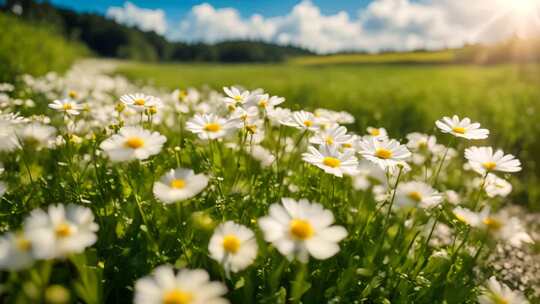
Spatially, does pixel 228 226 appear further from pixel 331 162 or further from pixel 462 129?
pixel 462 129

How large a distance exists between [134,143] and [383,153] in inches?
34.3

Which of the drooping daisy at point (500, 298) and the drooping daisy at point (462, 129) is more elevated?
the drooping daisy at point (462, 129)

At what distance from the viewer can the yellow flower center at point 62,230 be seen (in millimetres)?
927

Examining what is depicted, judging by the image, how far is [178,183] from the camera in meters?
1.13

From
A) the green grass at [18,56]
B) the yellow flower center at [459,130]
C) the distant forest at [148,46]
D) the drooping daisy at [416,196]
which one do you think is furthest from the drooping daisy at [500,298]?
the distant forest at [148,46]

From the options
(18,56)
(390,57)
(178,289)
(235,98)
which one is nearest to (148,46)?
(390,57)

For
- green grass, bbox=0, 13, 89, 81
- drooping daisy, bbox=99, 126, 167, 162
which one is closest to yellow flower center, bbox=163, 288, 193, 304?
drooping daisy, bbox=99, 126, 167, 162

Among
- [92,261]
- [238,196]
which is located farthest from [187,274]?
[238,196]

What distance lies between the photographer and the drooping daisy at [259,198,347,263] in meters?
0.96

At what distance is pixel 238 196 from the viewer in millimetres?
1559

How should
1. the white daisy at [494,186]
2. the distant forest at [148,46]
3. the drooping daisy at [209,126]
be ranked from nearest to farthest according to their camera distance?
the drooping daisy at [209,126] → the white daisy at [494,186] → the distant forest at [148,46]

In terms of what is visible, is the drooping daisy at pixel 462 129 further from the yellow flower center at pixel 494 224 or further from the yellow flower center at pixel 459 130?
the yellow flower center at pixel 494 224

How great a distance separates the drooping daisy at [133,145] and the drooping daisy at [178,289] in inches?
14.6

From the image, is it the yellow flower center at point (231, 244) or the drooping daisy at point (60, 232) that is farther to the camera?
the yellow flower center at point (231, 244)
